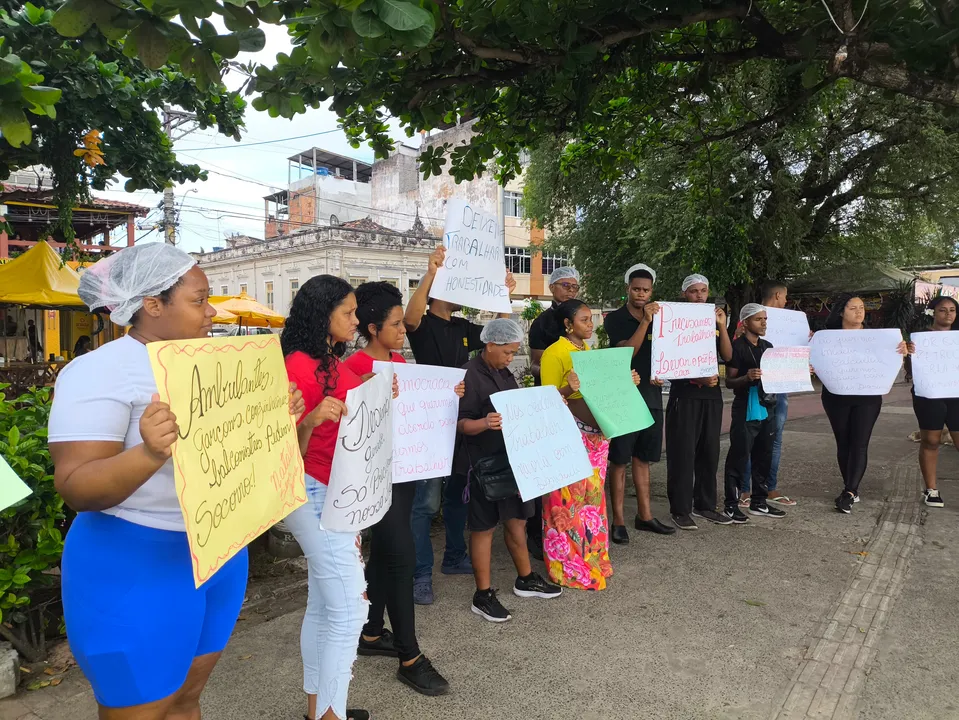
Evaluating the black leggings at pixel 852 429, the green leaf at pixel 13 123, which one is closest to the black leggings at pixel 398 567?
the green leaf at pixel 13 123

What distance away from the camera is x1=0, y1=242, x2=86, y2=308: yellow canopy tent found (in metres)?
8.61

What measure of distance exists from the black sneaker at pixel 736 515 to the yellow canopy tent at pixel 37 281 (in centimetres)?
861

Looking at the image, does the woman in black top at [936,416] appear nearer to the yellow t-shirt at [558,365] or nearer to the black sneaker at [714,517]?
the black sneaker at [714,517]

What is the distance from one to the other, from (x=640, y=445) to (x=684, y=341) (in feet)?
2.87

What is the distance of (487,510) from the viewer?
3.63 m

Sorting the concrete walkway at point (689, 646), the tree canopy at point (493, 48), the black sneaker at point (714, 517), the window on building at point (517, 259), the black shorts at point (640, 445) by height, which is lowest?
the concrete walkway at point (689, 646)

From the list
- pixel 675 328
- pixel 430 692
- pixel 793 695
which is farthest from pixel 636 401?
pixel 430 692

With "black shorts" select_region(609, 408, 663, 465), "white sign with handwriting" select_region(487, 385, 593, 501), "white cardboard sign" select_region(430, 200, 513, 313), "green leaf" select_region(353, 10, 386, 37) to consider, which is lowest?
"black shorts" select_region(609, 408, 663, 465)

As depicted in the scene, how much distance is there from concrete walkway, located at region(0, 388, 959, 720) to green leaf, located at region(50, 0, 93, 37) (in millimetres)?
2678

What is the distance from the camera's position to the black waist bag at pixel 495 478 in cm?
353

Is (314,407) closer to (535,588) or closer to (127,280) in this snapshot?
(127,280)

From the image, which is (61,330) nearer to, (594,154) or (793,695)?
(594,154)

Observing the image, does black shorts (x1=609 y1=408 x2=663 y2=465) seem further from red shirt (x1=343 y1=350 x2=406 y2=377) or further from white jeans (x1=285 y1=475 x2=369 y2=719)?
white jeans (x1=285 y1=475 x2=369 y2=719)

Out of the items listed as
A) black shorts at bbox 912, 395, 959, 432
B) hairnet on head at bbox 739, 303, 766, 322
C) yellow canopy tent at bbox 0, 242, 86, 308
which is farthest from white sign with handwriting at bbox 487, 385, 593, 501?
yellow canopy tent at bbox 0, 242, 86, 308
